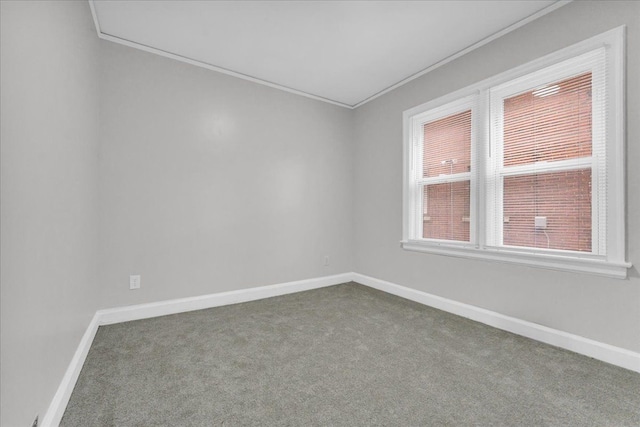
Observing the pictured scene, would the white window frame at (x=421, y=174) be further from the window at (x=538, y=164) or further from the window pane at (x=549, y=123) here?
the window pane at (x=549, y=123)

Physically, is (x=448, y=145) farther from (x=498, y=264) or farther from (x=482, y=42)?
(x=498, y=264)

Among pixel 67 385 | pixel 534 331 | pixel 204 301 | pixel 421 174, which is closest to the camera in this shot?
pixel 67 385

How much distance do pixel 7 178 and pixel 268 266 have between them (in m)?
2.68

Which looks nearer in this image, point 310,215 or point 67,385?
point 67,385

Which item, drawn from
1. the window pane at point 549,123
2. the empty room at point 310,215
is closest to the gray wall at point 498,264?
the empty room at point 310,215

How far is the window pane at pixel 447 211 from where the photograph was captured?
9.59 ft

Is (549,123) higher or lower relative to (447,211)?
higher

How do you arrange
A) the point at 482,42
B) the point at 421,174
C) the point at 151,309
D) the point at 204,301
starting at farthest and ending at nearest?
the point at 421,174 → the point at 204,301 → the point at 151,309 → the point at 482,42

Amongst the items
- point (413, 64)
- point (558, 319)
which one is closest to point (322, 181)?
point (413, 64)

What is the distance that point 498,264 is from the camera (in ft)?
8.35

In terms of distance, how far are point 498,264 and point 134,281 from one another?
3.41 meters

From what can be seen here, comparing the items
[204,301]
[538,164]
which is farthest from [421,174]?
[204,301]

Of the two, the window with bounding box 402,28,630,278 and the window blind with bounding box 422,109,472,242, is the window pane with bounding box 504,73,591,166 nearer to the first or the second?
the window with bounding box 402,28,630,278

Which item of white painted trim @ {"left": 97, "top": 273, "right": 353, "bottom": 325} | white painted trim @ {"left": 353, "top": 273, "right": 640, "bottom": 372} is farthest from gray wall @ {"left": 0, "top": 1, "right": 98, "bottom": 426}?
white painted trim @ {"left": 353, "top": 273, "right": 640, "bottom": 372}
